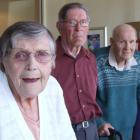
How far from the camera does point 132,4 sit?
173 inches

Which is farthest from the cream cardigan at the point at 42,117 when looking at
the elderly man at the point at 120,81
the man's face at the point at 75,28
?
the elderly man at the point at 120,81

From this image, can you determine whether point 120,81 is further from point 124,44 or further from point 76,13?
point 76,13

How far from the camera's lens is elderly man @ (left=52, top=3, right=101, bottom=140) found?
216 centimetres

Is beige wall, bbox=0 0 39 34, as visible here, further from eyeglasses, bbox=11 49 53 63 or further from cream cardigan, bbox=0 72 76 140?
eyeglasses, bbox=11 49 53 63

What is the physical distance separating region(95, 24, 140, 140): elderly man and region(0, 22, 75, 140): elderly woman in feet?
3.68

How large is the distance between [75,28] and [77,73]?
0.92 ft

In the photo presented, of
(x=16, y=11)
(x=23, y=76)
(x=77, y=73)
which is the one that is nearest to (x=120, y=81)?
(x=77, y=73)

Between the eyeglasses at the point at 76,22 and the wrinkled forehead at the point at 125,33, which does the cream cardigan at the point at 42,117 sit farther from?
the wrinkled forehead at the point at 125,33

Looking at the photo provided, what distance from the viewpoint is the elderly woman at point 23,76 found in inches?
51.6

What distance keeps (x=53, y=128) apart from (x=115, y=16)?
327 centimetres

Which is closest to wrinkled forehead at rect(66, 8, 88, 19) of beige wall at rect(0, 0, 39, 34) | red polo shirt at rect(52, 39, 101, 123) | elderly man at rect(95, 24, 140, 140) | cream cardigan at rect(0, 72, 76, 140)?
red polo shirt at rect(52, 39, 101, 123)

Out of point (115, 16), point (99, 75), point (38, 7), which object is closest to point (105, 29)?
point (115, 16)

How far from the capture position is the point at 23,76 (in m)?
1.32

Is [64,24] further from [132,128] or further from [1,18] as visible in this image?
[1,18]
